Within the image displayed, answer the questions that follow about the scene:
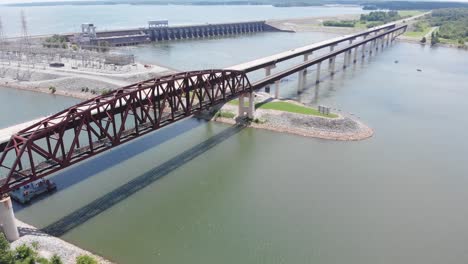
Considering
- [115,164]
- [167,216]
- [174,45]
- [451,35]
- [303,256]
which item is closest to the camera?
[303,256]

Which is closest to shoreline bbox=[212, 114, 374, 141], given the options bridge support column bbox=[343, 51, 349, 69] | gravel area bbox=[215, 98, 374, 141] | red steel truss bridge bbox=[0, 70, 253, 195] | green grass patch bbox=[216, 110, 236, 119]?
gravel area bbox=[215, 98, 374, 141]

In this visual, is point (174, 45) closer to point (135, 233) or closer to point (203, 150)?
point (203, 150)

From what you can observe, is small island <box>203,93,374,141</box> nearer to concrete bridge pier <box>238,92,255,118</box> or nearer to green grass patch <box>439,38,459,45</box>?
concrete bridge pier <box>238,92,255,118</box>

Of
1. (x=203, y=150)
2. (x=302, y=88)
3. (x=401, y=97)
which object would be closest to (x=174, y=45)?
(x=302, y=88)

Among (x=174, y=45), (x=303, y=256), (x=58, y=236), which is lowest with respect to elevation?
(x=303, y=256)

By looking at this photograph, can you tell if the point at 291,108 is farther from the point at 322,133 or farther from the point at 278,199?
the point at 278,199
